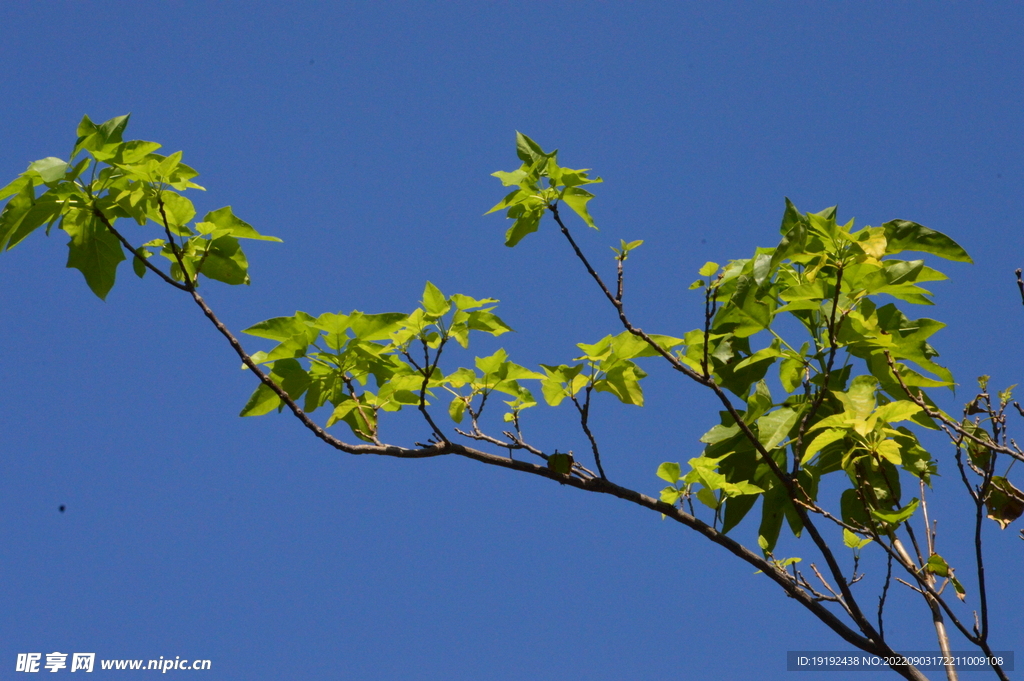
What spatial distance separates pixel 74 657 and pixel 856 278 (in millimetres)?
4275

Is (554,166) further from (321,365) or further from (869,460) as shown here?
(869,460)

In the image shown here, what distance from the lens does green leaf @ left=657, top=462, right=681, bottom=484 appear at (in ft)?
7.11

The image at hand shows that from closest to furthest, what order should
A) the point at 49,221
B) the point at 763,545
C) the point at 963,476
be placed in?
the point at 963,476
the point at 49,221
the point at 763,545

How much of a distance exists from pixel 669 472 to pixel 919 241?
3.32ft

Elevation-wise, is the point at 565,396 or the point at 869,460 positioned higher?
the point at 565,396

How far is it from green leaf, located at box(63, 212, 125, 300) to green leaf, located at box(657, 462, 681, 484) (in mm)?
1649

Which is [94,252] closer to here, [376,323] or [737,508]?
[376,323]

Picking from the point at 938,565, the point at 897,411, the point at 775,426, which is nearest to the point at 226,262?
the point at 775,426

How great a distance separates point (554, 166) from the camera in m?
2.33

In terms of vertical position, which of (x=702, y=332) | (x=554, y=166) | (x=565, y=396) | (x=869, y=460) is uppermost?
(x=554, y=166)

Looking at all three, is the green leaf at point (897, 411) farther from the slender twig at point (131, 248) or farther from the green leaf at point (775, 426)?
the slender twig at point (131, 248)

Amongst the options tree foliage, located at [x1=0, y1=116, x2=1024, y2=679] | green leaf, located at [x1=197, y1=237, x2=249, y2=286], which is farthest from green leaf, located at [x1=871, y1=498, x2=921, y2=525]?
green leaf, located at [x1=197, y1=237, x2=249, y2=286]

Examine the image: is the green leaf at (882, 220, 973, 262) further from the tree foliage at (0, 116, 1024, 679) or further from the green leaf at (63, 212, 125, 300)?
the green leaf at (63, 212, 125, 300)

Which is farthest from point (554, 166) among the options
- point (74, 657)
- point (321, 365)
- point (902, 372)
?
point (74, 657)
